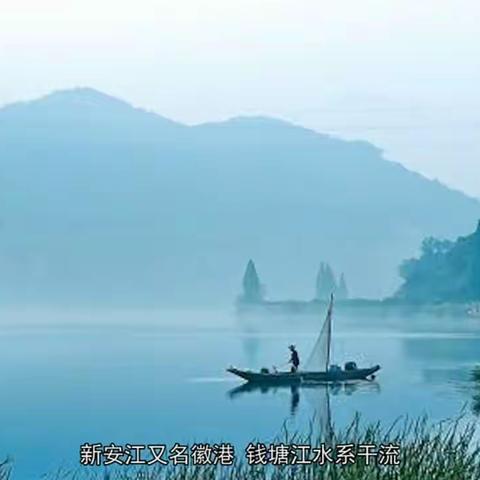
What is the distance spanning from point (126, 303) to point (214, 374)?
57cm

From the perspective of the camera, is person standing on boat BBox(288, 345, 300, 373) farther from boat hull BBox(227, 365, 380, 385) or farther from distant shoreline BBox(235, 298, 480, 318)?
distant shoreline BBox(235, 298, 480, 318)

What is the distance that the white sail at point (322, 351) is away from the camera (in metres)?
5.99

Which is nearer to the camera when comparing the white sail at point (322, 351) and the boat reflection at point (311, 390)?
the boat reflection at point (311, 390)

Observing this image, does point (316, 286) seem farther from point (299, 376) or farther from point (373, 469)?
point (373, 469)

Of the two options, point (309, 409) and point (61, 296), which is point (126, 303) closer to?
point (61, 296)

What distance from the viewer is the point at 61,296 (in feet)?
21.7

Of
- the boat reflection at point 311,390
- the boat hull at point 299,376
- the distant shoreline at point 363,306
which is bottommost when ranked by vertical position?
the boat reflection at point 311,390

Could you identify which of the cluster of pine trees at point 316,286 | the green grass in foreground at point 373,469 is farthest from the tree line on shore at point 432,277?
the green grass in foreground at point 373,469

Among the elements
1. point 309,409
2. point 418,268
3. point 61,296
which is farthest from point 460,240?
point 61,296

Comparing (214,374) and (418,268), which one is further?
(418,268)

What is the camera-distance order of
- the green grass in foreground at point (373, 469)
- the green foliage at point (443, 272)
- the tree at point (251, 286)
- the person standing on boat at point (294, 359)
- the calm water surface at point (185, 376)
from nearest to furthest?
1. the green grass in foreground at point (373, 469)
2. the calm water surface at point (185, 376)
3. the person standing on boat at point (294, 359)
4. the tree at point (251, 286)
5. the green foliage at point (443, 272)

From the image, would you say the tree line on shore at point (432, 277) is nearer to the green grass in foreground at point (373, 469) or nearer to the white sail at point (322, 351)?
the white sail at point (322, 351)

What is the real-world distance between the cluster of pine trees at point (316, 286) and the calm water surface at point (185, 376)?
0.27 ft

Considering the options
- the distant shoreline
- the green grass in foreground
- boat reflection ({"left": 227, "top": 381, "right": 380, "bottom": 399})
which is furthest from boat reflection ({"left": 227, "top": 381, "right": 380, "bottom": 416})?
the green grass in foreground
